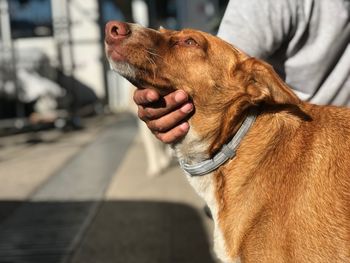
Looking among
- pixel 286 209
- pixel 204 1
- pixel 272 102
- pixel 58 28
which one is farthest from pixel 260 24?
pixel 58 28

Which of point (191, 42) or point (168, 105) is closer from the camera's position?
point (168, 105)

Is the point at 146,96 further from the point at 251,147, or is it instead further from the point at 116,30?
the point at 251,147

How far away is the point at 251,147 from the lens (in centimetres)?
258

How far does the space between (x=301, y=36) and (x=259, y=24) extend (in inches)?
9.7

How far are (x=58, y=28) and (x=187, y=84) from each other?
36.5 feet

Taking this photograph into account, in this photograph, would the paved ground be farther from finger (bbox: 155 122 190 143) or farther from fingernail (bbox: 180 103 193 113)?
fingernail (bbox: 180 103 193 113)

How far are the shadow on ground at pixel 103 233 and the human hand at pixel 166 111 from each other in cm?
201

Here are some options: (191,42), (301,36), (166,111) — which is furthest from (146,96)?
(301,36)

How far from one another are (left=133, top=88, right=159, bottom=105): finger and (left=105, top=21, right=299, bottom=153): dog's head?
0.05 m

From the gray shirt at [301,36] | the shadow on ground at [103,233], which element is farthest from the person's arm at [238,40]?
the shadow on ground at [103,233]

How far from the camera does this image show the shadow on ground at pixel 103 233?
4523mm

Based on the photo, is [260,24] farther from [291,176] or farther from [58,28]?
[58,28]

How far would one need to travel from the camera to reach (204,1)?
31.1 ft

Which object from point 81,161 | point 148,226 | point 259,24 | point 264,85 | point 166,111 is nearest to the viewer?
point 264,85
